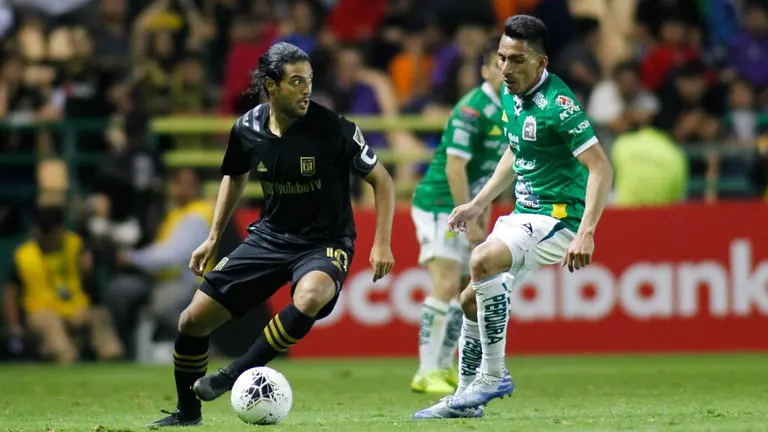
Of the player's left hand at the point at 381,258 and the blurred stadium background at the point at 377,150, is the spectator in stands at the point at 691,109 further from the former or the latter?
the player's left hand at the point at 381,258

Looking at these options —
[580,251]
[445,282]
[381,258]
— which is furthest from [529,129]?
[445,282]

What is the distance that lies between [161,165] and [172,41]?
6.66 feet

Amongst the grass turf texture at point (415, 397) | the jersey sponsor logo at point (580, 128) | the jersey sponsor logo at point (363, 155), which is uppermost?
the jersey sponsor logo at point (580, 128)

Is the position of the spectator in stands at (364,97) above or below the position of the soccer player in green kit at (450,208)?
above

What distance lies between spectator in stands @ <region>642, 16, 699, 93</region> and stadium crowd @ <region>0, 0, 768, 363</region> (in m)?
0.02

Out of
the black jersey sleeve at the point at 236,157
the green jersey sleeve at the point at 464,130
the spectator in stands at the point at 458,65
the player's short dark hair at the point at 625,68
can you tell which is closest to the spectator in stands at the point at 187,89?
the spectator in stands at the point at 458,65

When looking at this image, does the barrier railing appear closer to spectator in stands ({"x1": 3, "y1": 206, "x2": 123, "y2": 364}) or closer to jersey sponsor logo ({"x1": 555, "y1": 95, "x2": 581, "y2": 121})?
spectator in stands ({"x1": 3, "y1": 206, "x2": 123, "y2": 364})

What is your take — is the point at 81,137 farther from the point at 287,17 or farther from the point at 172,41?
the point at 287,17

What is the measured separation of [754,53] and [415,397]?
9657 mm

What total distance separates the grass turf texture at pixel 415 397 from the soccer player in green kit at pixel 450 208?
0.43 meters

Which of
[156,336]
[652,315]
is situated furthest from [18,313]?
[652,315]

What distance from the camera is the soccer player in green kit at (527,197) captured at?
28.9 feet

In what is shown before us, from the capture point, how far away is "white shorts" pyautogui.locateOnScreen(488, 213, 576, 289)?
29.2 feet

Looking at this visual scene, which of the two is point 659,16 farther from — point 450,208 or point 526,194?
point 526,194
